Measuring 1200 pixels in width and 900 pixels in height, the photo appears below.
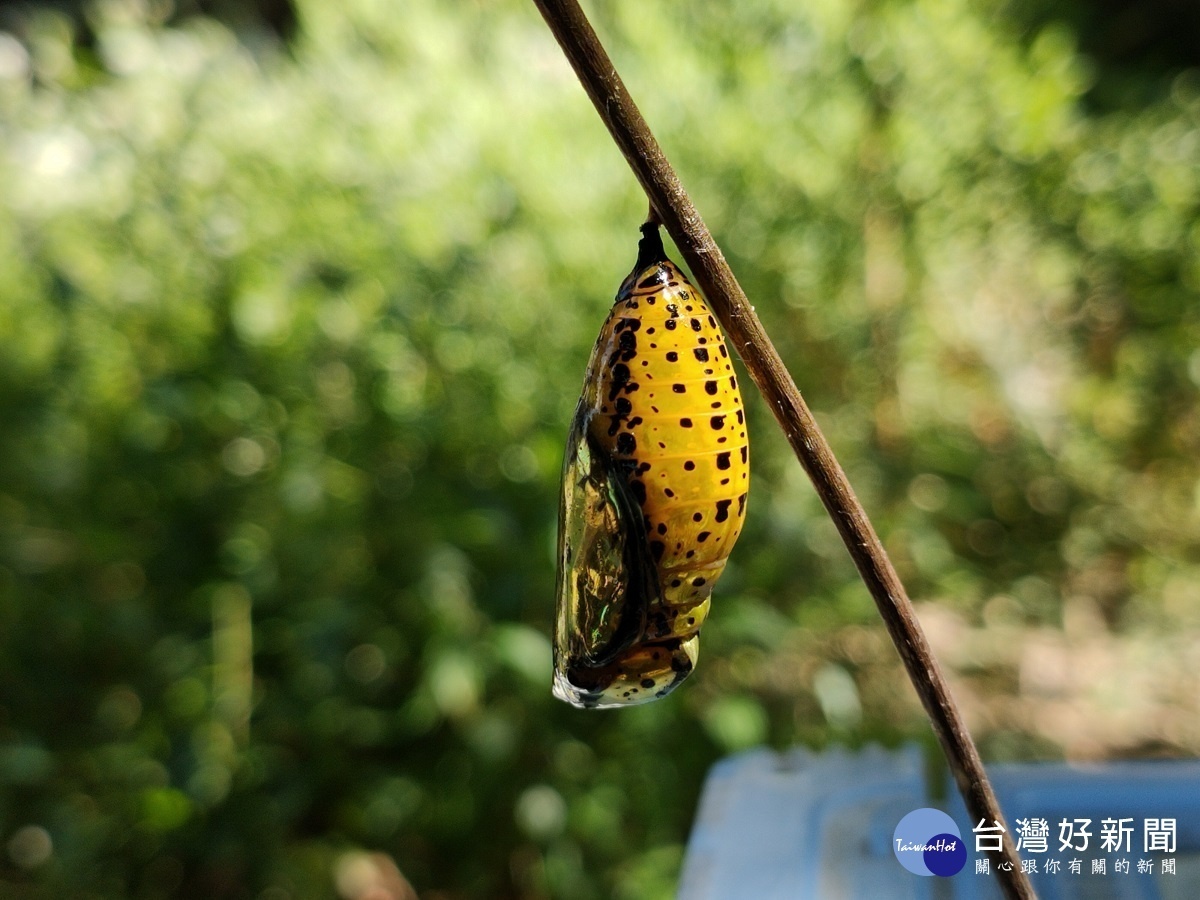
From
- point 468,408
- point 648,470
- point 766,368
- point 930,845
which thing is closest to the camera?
point 766,368

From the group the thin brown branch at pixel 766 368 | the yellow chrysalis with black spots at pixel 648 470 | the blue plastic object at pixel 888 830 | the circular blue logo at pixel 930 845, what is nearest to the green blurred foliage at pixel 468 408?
the blue plastic object at pixel 888 830

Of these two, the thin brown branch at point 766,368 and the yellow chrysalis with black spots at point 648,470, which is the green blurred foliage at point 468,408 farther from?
the thin brown branch at point 766,368

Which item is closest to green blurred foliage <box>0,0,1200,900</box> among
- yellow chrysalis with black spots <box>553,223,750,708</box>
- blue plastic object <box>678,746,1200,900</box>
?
blue plastic object <box>678,746,1200,900</box>

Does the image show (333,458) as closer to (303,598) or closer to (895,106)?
(303,598)

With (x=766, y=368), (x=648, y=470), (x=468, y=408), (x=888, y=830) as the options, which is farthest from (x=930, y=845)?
(x=468, y=408)

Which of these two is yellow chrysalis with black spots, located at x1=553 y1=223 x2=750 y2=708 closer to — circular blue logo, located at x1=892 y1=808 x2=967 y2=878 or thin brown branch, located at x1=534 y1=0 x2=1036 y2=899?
thin brown branch, located at x1=534 y1=0 x2=1036 y2=899

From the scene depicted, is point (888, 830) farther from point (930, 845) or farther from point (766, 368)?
point (766, 368)
